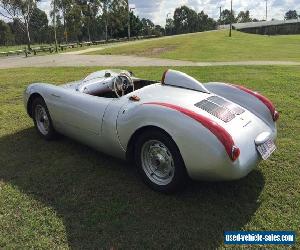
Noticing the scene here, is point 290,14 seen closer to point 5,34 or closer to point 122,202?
point 5,34

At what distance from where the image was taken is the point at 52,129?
17.0ft

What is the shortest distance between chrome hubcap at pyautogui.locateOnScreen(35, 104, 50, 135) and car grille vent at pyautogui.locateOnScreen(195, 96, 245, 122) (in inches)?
103

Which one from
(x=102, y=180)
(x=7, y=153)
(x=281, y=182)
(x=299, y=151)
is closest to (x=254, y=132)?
(x=281, y=182)

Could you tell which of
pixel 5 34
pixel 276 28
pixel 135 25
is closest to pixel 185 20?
pixel 276 28

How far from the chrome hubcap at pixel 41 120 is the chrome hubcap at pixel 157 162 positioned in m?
2.16

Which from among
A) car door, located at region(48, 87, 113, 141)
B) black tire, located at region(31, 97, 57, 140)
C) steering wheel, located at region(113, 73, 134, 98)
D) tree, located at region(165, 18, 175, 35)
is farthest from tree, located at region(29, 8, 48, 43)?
steering wheel, located at region(113, 73, 134, 98)

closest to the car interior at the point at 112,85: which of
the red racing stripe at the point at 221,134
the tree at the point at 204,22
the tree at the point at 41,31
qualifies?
the red racing stripe at the point at 221,134

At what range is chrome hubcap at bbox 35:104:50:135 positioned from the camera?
209 inches

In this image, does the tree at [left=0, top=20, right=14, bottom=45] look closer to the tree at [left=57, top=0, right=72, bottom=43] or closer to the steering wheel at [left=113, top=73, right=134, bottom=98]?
the tree at [left=57, top=0, right=72, bottom=43]

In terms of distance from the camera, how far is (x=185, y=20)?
405 ft

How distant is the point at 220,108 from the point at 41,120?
9.84 ft

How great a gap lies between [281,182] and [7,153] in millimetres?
3746

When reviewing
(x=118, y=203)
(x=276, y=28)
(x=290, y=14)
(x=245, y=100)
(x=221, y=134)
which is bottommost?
(x=118, y=203)

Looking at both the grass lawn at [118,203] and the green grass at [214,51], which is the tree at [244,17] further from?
the grass lawn at [118,203]
